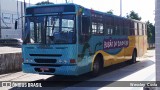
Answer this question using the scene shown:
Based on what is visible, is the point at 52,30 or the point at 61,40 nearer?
the point at 61,40

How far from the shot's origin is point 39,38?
1134 cm

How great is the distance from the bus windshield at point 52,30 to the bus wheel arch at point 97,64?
2312 mm

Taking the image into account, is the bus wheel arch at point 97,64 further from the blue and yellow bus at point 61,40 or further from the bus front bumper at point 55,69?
the bus front bumper at point 55,69

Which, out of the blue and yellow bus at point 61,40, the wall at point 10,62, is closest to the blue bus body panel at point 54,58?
the blue and yellow bus at point 61,40

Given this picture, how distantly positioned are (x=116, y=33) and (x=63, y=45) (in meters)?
5.36

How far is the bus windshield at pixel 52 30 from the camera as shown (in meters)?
11.0

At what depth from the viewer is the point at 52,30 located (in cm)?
1106

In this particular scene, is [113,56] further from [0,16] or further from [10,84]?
[0,16]

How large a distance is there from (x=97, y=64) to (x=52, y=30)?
9.86 ft

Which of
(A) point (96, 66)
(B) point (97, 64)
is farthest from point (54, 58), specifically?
(B) point (97, 64)

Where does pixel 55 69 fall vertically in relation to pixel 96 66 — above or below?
above

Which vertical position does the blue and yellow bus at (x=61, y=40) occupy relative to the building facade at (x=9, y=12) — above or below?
below

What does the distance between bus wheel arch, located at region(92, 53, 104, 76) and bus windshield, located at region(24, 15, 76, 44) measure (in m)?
2.31

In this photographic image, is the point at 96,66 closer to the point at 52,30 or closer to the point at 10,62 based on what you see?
the point at 52,30
